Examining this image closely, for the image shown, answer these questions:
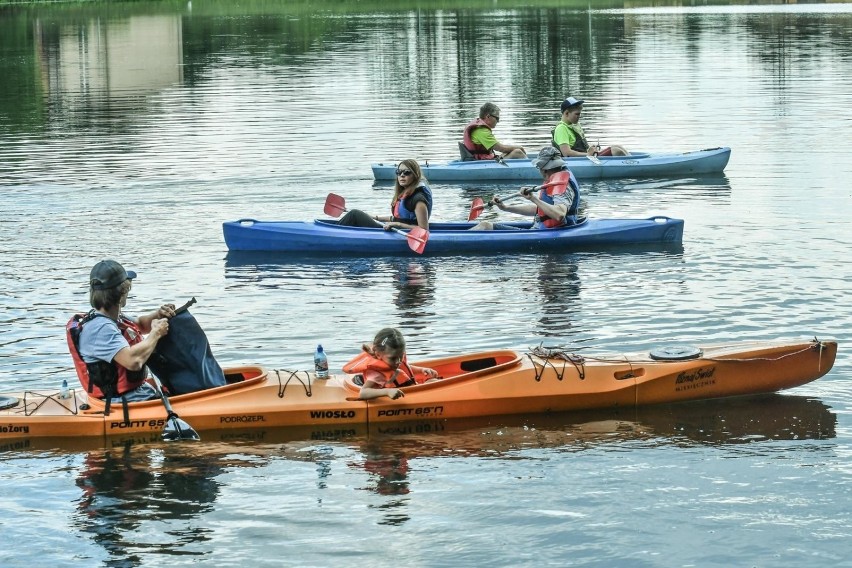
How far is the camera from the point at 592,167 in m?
21.6

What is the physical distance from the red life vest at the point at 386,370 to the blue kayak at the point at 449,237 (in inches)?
234

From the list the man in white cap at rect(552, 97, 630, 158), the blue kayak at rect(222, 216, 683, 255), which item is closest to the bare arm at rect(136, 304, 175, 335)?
the blue kayak at rect(222, 216, 683, 255)

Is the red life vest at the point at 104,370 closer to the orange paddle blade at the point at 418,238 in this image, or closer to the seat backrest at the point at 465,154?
the orange paddle blade at the point at 418,238

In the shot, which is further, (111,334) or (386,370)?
(386,370)

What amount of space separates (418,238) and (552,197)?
1.92 meters

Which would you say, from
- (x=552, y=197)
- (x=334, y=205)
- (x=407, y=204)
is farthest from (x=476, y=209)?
(x=334, y=205)

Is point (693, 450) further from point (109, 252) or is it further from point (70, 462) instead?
point (109, 252)

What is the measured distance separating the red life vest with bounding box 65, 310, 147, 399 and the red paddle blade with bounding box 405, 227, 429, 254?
6422 millimetres

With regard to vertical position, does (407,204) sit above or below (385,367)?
above

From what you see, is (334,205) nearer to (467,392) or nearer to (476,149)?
(476,149)

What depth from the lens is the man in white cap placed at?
20.3 m

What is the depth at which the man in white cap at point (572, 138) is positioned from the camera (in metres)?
20.3

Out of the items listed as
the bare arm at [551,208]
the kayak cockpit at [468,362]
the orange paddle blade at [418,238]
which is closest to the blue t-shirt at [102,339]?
the kayak cockpit at [468,362]

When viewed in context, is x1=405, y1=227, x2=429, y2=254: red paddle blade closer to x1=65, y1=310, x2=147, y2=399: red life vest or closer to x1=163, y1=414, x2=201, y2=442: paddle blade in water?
x1=65, y1=310, x2=147, y2=399: red life vest
